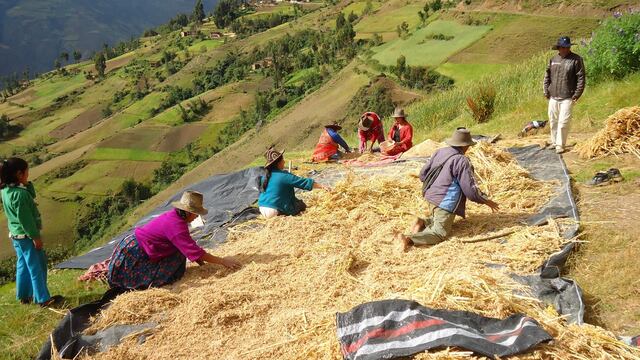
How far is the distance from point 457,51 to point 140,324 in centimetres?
3934

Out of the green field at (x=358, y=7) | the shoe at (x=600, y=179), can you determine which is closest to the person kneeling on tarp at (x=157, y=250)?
the shoe at (x=600, y=179)

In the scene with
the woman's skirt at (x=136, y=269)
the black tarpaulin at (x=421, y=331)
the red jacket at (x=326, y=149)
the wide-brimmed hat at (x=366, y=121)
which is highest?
the black tarpaulin at (x=421, y=331)

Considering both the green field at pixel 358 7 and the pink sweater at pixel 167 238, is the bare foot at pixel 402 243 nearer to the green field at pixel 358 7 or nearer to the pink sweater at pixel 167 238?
the pink sweater at pixel 167 238

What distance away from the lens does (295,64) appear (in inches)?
3061

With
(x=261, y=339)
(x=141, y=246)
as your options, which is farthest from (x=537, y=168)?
(x=141, y=246)

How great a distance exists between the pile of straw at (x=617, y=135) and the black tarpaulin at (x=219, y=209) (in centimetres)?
493

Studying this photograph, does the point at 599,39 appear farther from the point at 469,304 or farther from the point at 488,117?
the point at 469,304

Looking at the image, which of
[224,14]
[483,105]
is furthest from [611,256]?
[224,14]

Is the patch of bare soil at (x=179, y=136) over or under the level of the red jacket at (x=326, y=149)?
under

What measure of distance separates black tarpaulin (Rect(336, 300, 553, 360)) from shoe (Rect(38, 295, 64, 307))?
3.43 meters

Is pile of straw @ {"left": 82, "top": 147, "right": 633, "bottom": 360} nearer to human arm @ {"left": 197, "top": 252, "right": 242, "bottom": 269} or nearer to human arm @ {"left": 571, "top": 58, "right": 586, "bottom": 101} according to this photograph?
human arm @ {"left": 197, "top": 252, "right": 242, "bottom": 269}

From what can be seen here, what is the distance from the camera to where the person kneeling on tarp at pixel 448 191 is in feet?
15.4

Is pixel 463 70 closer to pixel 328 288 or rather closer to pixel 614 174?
pixel 614 174

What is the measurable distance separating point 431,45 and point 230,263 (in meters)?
43.1
